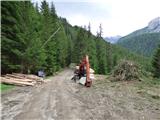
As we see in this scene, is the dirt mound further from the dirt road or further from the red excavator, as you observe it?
the dirt road

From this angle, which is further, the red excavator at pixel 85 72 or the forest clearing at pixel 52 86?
the red excavator at pixel 85 72

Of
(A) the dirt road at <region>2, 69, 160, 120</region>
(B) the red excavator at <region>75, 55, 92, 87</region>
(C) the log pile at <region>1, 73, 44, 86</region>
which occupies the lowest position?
(A) the dirt road at <region>2, 69, 160, 120</region>

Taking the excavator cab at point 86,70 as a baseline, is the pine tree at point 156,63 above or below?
above

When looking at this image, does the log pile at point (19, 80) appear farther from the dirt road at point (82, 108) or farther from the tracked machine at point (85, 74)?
the dirt road at point (82, 108)

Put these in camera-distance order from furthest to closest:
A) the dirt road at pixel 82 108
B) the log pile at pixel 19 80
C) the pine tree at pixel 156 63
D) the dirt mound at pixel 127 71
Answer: the pine tree at pixel 156 63 < the dirt mound at pixel 127 71 < the log pile at pixel 19 80 < the dirt road at pixel 82 108

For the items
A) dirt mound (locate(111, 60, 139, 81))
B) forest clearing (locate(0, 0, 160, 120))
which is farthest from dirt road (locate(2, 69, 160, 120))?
dirt mound (locate(111, 60, 139, 81))

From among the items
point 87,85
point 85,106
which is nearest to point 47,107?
point 85,106

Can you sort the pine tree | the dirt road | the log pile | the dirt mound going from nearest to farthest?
the dirt road < the log pile < the dirt mound < the pine tree

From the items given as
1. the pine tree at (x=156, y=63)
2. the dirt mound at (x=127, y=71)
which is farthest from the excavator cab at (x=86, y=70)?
the pine tree at (x=156, y=63)

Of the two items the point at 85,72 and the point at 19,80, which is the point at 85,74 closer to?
the point at 85,72

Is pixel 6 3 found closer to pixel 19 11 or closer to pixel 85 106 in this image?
pixel 19 11

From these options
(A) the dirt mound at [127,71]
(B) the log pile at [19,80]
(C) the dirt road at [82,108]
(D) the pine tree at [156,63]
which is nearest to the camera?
(C) the dirt road at [82,108]

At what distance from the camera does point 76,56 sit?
84.1 metres

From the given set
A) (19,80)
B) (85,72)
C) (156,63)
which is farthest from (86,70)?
(156,63)
